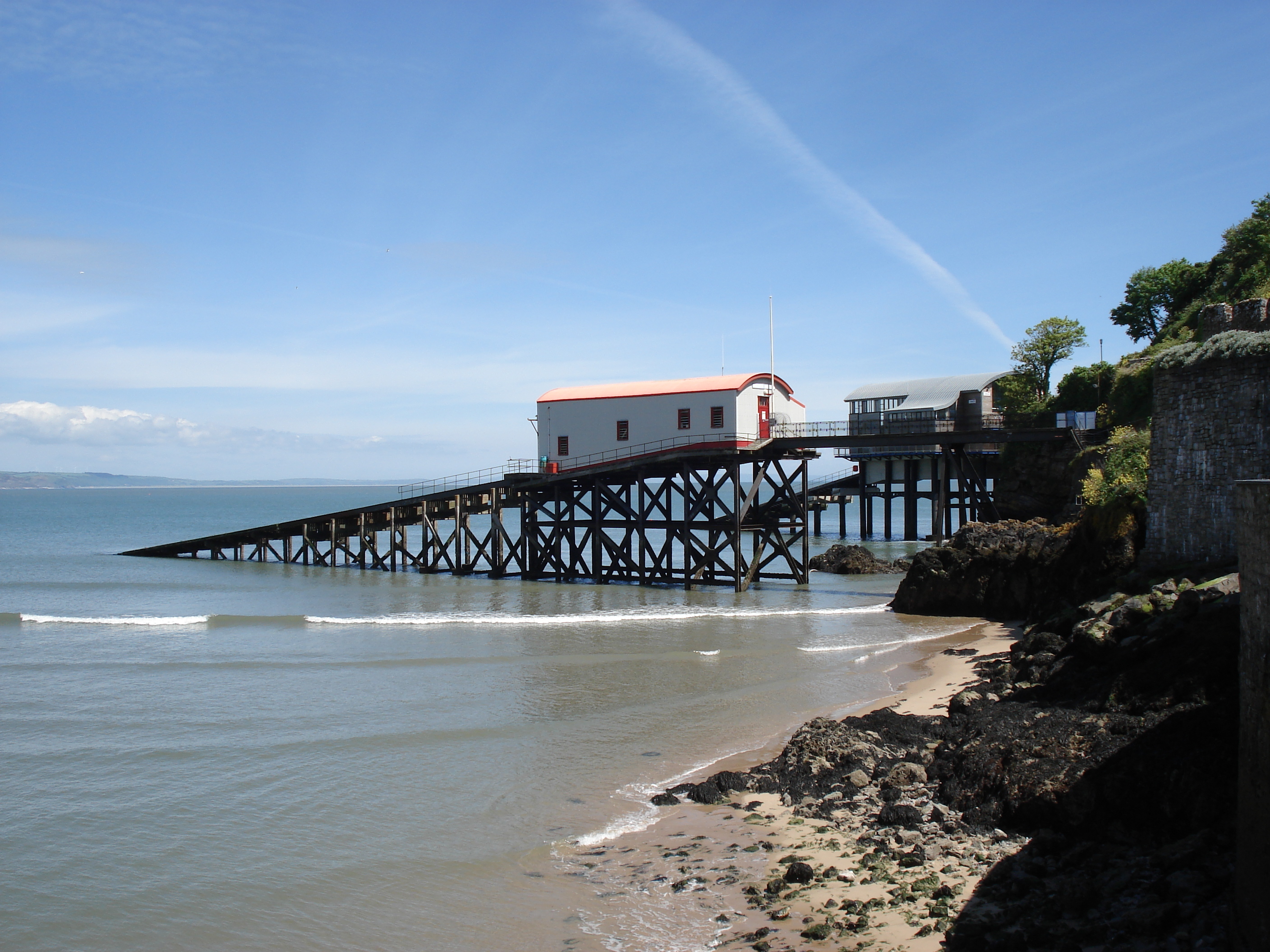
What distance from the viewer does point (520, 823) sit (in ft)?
35.7

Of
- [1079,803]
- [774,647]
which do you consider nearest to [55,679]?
[774,647]

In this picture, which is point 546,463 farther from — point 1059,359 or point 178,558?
point 1059,359

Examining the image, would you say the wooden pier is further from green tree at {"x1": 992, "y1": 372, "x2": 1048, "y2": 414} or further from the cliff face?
green tree at {"x1": 992, "y1": 372, "x2": 1048, "y2": 414}

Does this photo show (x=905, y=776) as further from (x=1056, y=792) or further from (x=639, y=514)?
(x=639, y=514)

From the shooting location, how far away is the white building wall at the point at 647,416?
32906 millimetres

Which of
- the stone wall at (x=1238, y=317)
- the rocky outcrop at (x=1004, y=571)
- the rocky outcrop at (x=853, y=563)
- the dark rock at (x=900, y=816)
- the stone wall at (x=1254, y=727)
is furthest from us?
the rocky outcrop at (x=853, y=563)

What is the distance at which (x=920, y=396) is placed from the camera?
52.9 m

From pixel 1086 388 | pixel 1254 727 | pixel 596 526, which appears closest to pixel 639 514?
pixel 596 526

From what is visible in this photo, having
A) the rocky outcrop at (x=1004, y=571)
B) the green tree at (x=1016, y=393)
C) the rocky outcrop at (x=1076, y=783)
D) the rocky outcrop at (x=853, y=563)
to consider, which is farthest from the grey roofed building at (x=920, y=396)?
the rocky outcrop at (x=1076, y=783)

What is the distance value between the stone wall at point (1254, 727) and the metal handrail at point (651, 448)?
25.3 meters

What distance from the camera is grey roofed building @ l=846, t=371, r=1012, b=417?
167ft

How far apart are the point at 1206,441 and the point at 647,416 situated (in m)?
20.9

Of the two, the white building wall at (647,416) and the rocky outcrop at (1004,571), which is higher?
the white building wall at (647,416)

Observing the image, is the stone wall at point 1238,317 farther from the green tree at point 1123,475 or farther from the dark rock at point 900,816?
the dark rock at point 900,816
